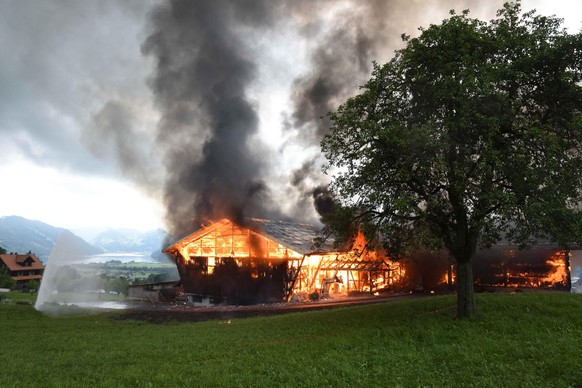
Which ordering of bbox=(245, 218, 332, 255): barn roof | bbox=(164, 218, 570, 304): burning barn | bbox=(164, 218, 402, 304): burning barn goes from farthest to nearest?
bbox=(164, 218, 402, 304): burning barn
bbox=(164, 218, 570, 304): burning barn
bbox=(245, 218, 332, 255): barn roof

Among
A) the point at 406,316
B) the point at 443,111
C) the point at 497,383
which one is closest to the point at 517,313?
the point at 406,316

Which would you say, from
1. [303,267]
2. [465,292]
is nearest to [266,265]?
[303,267]

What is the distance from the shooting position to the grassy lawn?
10.6 meters

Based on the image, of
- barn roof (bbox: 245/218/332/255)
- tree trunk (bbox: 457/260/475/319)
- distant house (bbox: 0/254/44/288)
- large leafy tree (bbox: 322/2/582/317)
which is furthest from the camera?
distant house (bbox: 0/254/44/288)

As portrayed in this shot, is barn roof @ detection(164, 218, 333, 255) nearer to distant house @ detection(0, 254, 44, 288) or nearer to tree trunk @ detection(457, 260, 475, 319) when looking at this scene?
tree trunk @ detection(457, 260, 475, 319)

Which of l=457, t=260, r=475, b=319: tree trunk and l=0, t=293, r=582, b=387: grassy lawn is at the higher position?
l=457, t=260, r=475, b=319: tree trunk

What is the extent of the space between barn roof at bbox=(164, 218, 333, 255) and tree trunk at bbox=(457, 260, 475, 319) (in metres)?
18.7

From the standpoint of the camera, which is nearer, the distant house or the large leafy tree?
the large leafy tree

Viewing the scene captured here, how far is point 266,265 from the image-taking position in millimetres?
39531

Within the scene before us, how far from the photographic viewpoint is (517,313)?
16.8m

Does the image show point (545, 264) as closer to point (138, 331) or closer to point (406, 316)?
point (406, 316)

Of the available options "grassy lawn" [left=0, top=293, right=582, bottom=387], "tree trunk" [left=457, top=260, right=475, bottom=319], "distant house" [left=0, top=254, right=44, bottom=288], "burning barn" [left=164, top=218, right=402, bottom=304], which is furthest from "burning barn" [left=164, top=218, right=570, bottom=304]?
"distant house" [left=0, top=254, right=44, bottom=288]

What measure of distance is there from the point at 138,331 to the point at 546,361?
2123cm

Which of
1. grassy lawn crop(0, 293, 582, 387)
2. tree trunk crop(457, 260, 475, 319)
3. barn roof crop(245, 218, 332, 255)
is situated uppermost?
barn roof crop(245, 218, 332, 255)
